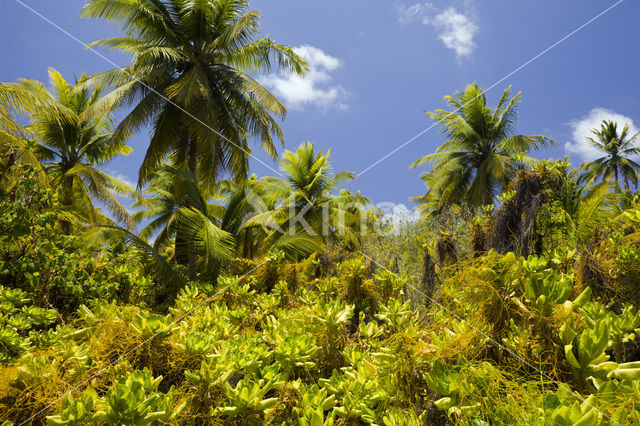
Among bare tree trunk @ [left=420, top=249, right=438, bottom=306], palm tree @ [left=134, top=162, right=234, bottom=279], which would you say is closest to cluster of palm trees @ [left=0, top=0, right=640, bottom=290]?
palm tree @ [left=134, top=162, right=234, bottom=279]

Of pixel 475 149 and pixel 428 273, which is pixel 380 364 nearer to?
pixel 428 273

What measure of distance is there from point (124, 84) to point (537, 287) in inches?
463

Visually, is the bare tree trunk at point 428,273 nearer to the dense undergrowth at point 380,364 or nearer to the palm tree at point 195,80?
the dense undergrowth at point 380,364

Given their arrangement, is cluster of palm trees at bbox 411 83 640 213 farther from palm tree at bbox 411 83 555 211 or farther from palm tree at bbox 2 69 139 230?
palm tree at bbox 2 69 139 230

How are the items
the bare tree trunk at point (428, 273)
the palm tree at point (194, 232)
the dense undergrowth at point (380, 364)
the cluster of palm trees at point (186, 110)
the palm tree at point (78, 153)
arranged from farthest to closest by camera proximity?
the palm tree at point (78, 153) → the cluster of palm trees at point (186, 110) → the palm tree at point (194, 232) → the bare tree trunk at point (428, 273) → the dense undergrowth at point (380, 364)

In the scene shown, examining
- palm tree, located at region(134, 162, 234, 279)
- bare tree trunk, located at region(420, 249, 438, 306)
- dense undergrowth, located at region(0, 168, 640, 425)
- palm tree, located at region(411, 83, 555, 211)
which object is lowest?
dense undergrowth, located at region(0, 168, 640, 425)

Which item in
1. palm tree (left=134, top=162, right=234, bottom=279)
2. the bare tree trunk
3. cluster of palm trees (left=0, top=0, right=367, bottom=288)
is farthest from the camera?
cluster of palm trees (left=0, top=0, right=367, bottom=288)

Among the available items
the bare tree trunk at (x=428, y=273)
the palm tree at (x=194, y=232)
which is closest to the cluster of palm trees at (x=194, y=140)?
the palm tree at (x=194, y=232)

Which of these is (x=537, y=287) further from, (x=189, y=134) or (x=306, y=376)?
(x=189, y=134)

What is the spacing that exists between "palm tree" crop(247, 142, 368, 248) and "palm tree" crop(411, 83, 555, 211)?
5.02 meters

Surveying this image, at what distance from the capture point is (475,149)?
58.1ft

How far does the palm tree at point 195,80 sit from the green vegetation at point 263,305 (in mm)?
63

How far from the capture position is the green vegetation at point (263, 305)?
145 cm

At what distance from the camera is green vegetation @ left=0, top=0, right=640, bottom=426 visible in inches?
57.2
